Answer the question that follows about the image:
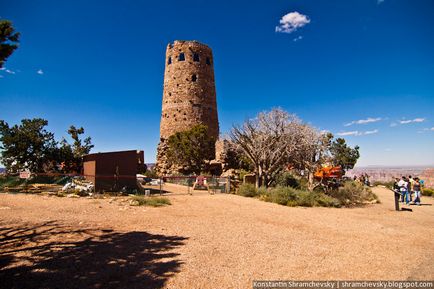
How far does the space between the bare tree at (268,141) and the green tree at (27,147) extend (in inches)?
594

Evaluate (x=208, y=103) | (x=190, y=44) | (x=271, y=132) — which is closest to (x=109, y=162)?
(x=271, y=132)

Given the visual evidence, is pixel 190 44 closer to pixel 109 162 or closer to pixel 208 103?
pixel 208 103

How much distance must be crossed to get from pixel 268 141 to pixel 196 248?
558 inches

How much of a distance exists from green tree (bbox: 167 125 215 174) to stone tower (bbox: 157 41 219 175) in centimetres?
374

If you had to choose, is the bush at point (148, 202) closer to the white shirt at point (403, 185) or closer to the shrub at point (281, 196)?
the shrub at point (281, 196)

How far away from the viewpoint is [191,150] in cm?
2731

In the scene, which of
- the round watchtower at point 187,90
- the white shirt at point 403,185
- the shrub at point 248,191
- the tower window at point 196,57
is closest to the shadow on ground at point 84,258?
the shrub at point 248,191

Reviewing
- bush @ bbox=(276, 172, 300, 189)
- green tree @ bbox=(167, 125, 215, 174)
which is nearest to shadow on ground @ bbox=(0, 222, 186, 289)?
bush @ bbox=(276, 172, 300, 189)

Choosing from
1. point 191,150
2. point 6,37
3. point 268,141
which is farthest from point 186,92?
point 6,37

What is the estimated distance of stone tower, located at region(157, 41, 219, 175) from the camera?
3269cm

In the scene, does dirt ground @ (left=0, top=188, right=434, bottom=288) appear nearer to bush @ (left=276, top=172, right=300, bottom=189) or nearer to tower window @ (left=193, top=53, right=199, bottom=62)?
bush @ (left=276, top=172, right=300, bottom=189)

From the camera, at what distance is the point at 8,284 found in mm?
4082

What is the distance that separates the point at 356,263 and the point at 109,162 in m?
14.9

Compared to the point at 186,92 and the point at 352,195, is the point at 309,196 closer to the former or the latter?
the point at 352,195
